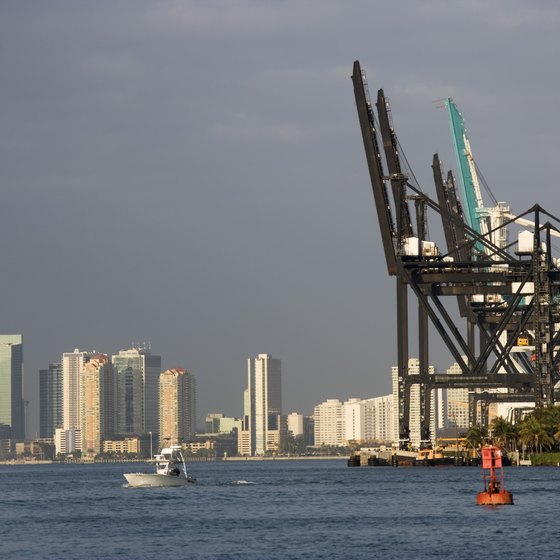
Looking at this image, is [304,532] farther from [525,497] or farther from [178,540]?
[525,497]

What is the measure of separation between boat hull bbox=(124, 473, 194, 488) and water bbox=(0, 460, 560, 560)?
2.21 ft

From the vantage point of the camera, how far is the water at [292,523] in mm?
63569

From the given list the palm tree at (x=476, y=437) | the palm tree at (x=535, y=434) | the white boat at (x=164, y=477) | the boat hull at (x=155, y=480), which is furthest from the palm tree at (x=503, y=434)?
the boat hull at (x=155, y=480)

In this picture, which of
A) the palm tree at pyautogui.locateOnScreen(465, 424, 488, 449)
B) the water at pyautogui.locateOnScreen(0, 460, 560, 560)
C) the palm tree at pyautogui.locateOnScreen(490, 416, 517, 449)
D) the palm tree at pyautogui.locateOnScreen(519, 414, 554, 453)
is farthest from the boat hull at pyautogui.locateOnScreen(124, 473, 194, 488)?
the palm tree at pyautogui.locateOnScreen(465, 424, 488, 449)

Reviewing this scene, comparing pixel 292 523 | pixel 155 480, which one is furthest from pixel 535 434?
pixel 292 523

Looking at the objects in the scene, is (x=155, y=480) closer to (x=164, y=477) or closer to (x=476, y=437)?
(x=164, y=477)

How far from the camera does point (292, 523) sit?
77062mm

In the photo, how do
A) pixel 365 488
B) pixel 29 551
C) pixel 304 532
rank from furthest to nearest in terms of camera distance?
pixel 365 488 < pixel 304 532 < pixel 29 551

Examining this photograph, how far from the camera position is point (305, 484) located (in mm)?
129250

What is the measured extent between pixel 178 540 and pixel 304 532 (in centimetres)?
581

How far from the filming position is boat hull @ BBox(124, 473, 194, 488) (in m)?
115

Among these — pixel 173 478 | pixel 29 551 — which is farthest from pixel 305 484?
pixel 29 551

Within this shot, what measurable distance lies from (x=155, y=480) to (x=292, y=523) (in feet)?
129

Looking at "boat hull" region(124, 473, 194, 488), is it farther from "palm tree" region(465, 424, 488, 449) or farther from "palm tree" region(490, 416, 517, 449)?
"palm tree" region(465, 424, 488, 449)
